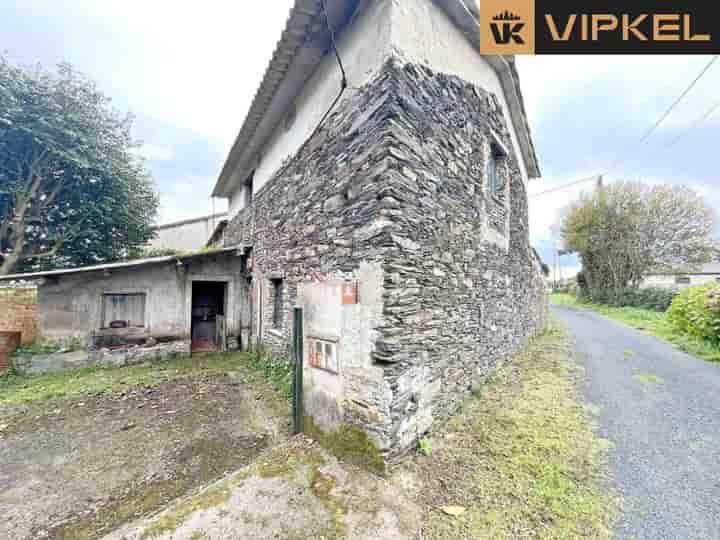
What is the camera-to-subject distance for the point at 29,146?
7887 mm

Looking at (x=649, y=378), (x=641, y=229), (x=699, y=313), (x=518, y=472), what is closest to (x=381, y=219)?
(x=518, y=472)

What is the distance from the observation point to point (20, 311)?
5348mm

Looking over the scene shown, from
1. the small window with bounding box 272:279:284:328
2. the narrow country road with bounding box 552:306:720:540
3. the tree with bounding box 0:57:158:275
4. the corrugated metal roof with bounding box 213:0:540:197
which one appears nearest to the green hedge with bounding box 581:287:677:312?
the narrow country road with bounding box 552:306:720:540

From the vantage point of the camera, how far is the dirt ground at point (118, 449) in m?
2.31

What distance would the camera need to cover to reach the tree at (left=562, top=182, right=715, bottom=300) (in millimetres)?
17547

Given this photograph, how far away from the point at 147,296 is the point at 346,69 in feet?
21.3

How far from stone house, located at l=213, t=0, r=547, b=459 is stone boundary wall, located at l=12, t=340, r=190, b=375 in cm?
340

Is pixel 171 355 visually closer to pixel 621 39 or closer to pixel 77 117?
pixel 77 117

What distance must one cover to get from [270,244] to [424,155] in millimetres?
3734

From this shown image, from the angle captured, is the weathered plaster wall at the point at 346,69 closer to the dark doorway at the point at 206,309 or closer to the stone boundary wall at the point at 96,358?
the stone boundary wall at the point at 96,358

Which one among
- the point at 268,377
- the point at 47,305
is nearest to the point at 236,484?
the point at 268,377

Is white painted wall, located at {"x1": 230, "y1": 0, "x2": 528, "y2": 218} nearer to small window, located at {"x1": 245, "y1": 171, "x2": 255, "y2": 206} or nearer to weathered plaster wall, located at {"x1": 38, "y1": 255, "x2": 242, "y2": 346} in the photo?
small window, located at {"x1": 245, "y1": 171, "x2": 255, "y2": 206}

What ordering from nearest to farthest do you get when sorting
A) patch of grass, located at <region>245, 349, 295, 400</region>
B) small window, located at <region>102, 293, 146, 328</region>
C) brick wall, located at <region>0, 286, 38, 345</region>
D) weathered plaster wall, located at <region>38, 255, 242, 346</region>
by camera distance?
patch of grass, located at <region>245, 349, 295, 400</region>, brick wall, located at <region>0, 286, 38, 345</region>, weathered plaster wall, located at <region>38, 255, 242, 346</region>, small window, located at <region>102, 293, 146, 328</region>

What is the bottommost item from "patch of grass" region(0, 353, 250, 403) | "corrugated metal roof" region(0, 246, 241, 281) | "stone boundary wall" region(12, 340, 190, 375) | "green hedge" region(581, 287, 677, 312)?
"patch of grass" region(0, 353, 250, 403)
